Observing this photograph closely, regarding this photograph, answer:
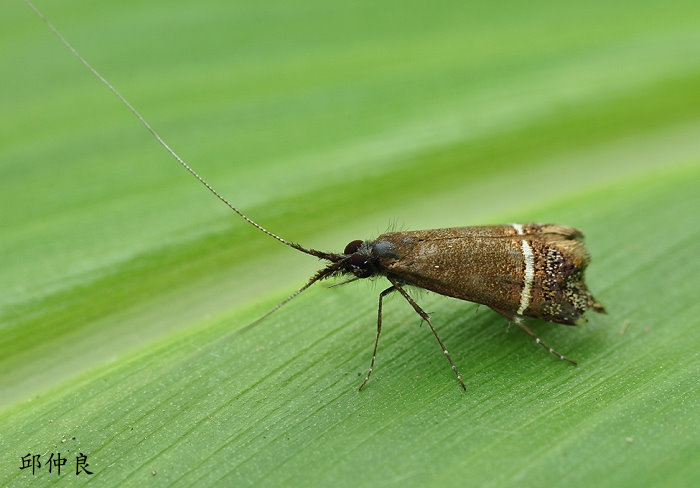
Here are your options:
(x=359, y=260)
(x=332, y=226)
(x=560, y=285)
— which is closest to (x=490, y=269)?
(x=560, y=285)

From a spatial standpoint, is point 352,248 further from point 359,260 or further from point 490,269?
point 490,269

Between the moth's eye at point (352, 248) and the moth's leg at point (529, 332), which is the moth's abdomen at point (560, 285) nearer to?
the moth's leg at point (529, 332)

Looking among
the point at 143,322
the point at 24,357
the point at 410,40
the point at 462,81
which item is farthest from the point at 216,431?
the point at 410,40

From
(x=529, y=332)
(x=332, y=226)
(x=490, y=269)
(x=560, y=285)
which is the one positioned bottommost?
(x=529, y=332)

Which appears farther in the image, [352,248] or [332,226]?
[332,226]

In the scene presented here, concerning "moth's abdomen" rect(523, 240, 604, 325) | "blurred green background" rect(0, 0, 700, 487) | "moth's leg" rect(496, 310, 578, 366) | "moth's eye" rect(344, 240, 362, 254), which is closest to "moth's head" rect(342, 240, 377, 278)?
"moth's eye" rect(344, 240, 362, 254)

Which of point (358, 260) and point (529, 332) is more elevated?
point (358, 260)
